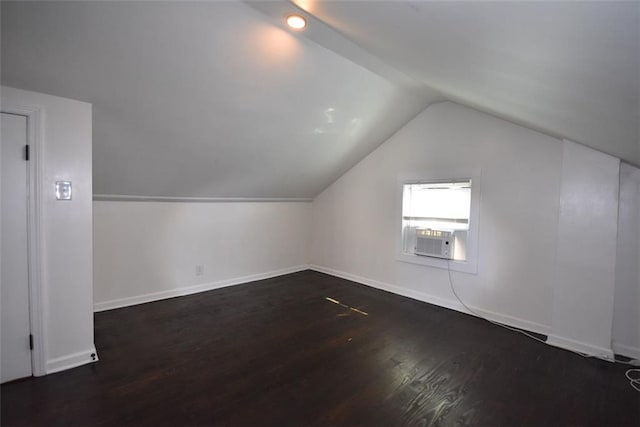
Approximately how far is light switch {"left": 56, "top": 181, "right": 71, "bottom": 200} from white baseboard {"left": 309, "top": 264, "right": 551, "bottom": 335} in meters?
3.50

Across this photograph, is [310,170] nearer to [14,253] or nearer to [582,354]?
[14,253]

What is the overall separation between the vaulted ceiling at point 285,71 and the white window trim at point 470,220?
2.83 feet

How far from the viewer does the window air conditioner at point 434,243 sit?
11.3ft

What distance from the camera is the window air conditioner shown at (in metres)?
3.45

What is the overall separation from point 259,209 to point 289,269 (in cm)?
116

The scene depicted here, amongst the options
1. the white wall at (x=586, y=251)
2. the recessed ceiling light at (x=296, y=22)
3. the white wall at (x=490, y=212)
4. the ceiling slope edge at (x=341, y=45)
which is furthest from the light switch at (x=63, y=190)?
the white wall at (x=586, y=251)

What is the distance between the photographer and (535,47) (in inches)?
42.0

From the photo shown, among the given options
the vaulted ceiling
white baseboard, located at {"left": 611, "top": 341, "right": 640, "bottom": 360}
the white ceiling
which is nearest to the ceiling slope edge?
the vaulted ceiling

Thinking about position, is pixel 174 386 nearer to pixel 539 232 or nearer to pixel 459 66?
pixel 459 66

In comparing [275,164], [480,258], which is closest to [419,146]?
[480,258]

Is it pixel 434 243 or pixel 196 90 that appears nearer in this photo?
pixel 196 90

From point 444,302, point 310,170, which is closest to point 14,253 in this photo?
point 310,170

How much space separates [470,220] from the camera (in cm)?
330

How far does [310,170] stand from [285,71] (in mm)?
1798
